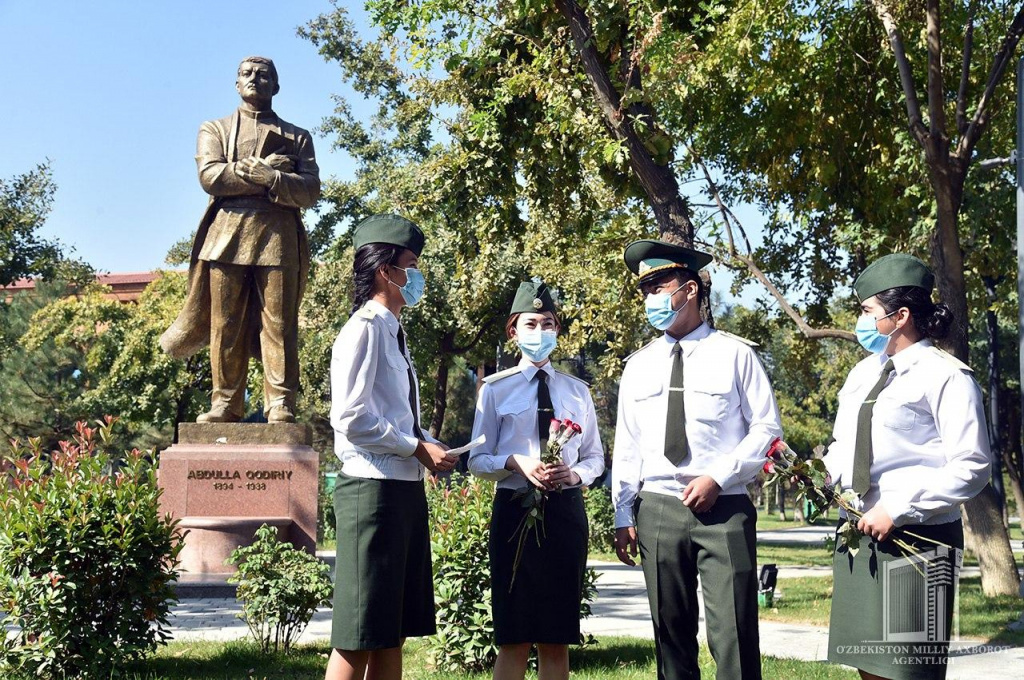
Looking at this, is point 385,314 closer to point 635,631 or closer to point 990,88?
point 635,631

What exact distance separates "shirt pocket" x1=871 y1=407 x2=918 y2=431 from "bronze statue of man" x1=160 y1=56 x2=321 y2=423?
7910 mm

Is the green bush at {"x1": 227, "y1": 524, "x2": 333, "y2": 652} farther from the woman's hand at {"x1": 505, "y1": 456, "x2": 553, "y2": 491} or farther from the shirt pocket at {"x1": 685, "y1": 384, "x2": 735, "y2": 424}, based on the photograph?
the shirt pocket at {"x1": 685, "y1": 384, "x2": 735, "y2": 424}

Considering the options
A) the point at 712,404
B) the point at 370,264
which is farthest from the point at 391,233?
the point at 712,404

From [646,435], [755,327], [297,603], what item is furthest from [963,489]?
[755,327]

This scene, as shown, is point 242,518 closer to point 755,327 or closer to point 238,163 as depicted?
point 238,163

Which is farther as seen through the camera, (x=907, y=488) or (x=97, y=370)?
(x=97, y=370)

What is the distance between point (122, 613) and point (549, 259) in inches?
599

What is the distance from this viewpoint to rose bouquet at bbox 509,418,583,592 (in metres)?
4.89

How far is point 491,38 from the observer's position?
488 inches

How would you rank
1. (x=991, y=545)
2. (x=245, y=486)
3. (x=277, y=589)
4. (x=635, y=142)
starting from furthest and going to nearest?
(x=991, y=545)
(x=245, y=486)
(x=635, y=142)
(x=277, y=589)

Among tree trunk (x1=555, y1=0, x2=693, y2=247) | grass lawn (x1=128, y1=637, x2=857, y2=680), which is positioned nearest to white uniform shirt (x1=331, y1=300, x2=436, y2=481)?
grass lawn (x1=128, y1=637, x2=857, y2=680)

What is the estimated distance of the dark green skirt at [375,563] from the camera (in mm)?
4402

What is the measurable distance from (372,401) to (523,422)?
969mm

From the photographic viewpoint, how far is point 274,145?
1133cm
